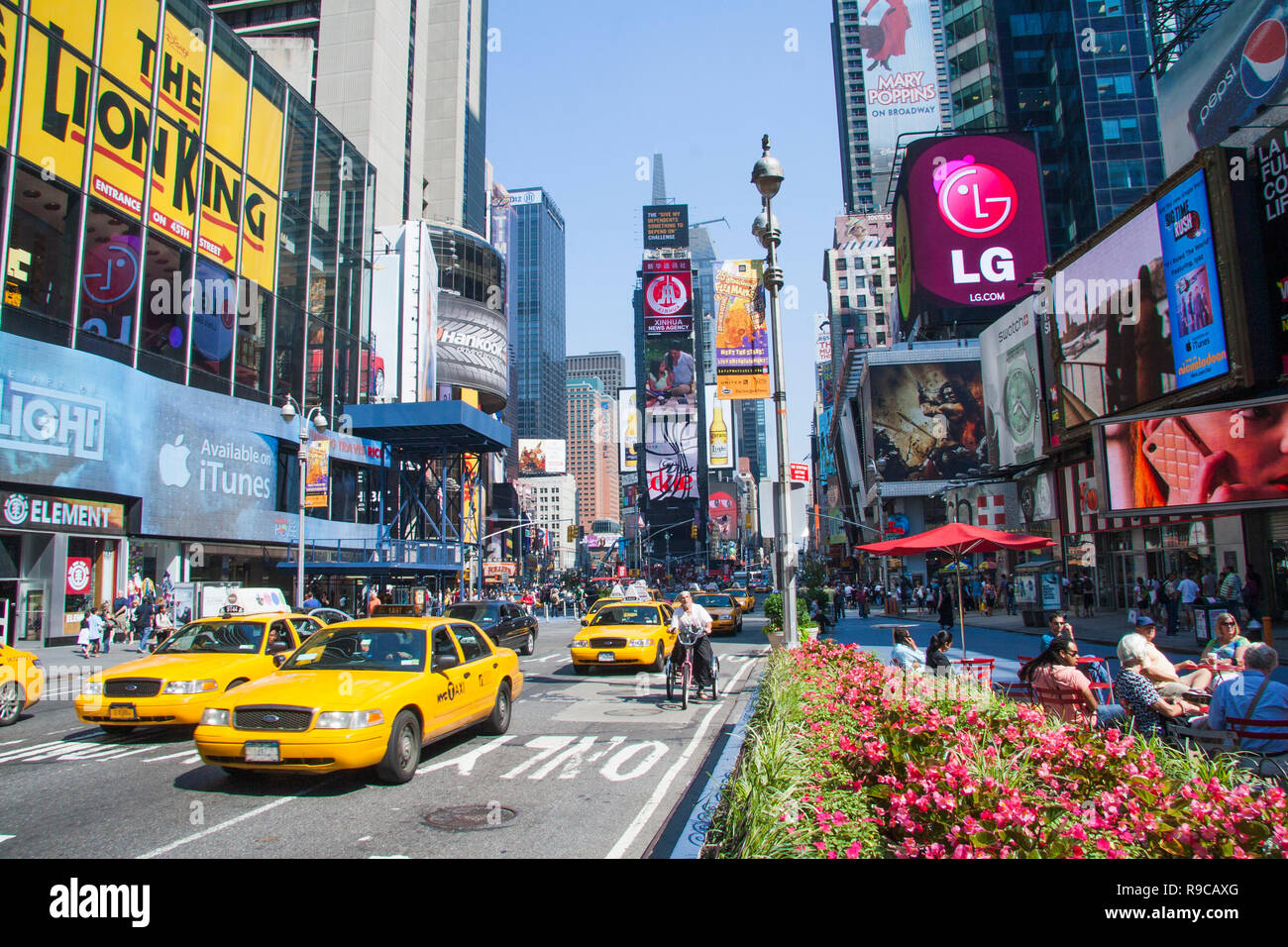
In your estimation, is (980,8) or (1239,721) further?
(980,8)

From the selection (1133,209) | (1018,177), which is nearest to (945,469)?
(1018,177)

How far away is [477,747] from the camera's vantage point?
951 cm

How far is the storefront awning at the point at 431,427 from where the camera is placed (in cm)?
3800

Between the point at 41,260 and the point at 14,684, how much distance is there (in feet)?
73.7

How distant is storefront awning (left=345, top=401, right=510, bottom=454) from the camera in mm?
→ 38000

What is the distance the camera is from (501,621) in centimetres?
2219

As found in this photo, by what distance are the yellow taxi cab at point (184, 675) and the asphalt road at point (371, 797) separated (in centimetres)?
44

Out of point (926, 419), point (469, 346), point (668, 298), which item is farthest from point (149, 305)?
point (668, 298)

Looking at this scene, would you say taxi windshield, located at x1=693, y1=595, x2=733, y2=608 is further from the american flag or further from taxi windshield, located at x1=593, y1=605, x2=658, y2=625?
the american flag

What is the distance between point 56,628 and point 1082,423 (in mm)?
37196

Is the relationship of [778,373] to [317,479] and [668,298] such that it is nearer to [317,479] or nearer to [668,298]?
[317,479]

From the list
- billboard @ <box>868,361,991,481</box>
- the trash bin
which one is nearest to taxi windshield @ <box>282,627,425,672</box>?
the trash bin

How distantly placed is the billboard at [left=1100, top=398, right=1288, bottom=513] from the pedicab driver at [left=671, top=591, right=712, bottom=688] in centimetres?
1666
